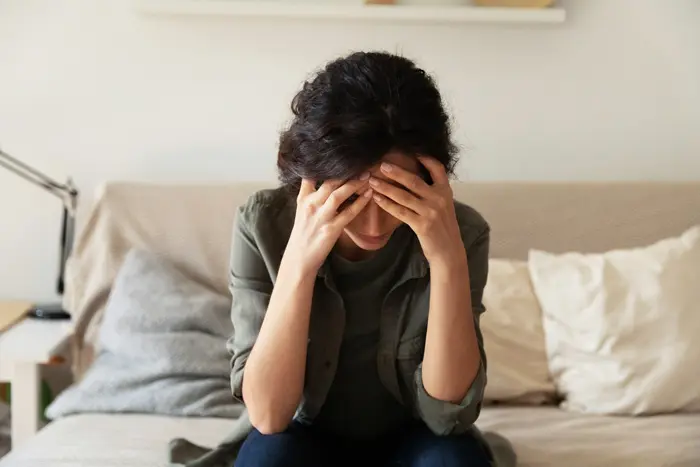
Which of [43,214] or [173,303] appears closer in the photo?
[173,303]

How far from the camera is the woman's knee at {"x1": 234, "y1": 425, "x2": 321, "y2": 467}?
3.49 feet

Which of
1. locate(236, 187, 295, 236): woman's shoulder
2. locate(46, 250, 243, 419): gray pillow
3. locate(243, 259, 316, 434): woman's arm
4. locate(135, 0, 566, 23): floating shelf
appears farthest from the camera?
locate(135, 0, 566, 23): floating shelf

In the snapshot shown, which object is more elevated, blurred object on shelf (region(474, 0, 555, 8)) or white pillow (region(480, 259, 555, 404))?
blurred object on shelf (region(474, 0, 555, 8))

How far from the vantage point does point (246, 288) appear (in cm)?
123

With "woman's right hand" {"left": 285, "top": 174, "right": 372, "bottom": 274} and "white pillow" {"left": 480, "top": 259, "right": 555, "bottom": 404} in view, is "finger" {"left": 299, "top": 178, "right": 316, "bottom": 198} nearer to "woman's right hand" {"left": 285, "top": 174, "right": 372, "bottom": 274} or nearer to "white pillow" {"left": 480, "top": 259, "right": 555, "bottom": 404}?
"woman's right hand" {"left": 285, "top": 174, "right": 372, "bottom": 274}

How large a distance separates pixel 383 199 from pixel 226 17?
1.15 metres

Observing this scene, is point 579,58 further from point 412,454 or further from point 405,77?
point 412,454

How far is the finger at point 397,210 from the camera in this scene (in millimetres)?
1038

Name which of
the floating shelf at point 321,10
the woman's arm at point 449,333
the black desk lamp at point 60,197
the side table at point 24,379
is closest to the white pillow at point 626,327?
the woman's arm at point 449,333

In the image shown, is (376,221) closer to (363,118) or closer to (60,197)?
(363,118)

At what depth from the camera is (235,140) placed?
205 cm

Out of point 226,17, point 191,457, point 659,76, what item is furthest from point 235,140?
point 659,76

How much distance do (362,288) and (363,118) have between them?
0.33 m

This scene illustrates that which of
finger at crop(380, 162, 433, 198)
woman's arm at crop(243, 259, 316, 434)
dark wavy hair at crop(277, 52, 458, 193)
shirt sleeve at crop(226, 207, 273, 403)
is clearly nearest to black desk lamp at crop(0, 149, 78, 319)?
shirt sleeve at crop(226, 207, 273, 403)
